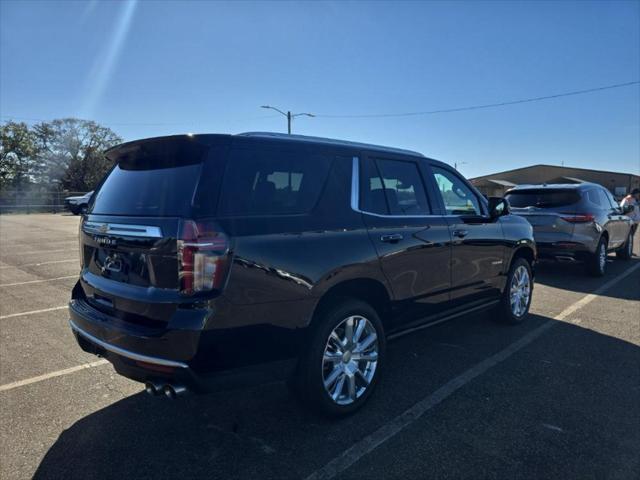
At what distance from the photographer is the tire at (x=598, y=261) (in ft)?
26.9

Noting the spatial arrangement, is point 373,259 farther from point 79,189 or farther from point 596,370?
point 79,189

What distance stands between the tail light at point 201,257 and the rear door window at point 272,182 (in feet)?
0.58

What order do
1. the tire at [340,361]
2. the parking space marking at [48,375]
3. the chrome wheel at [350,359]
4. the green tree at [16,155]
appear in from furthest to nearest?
the green tree at [16,155]
the parking space marking at [48,375]
the chrome wheel at [350,359]
the tire at [340,361]

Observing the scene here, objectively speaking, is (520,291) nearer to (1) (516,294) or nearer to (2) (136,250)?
(1) (516,294)

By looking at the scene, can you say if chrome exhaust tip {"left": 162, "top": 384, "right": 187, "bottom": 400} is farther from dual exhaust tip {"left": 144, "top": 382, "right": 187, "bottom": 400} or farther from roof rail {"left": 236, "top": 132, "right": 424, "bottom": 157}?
roof rail {"left": 236, "top": 132, "right": 424, "bottom": 157}

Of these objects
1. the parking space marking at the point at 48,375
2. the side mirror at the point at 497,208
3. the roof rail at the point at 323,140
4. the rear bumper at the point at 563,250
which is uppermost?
the roof rail at the point at 323,140

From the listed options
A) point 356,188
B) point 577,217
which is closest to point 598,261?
point 577,217

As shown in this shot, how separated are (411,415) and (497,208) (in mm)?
2681

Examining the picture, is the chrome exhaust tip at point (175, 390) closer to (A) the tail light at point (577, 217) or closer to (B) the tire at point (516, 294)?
(B) the tire at point (516, 294)

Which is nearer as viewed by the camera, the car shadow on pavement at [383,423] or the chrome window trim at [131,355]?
the chrome window trim at [131,355]

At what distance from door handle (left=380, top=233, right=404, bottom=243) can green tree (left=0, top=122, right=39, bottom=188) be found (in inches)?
2172

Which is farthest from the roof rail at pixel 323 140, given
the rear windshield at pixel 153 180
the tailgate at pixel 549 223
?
the tailgate at pixel 549 223

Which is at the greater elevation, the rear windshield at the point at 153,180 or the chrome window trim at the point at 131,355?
the rear windshield at the point at 153,180

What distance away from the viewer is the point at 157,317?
2.58 m
